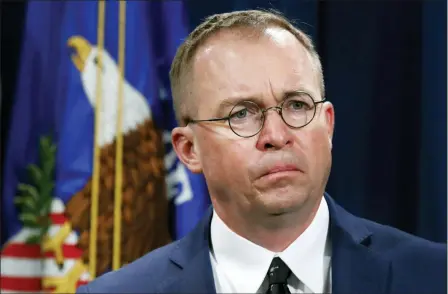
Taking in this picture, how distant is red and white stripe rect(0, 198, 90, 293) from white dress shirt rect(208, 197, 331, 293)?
471 mm

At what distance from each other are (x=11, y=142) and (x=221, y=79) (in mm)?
683

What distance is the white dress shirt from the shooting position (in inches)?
33.3

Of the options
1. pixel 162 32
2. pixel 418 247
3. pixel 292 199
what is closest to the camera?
pixel 292 199

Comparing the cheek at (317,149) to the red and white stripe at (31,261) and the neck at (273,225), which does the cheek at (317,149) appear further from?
the red and white stripe at (31,261)

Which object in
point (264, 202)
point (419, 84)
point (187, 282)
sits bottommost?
point (187, 282)

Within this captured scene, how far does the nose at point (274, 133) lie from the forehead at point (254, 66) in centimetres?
3

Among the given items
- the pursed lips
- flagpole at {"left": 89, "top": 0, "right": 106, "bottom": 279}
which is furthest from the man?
flagpole at {"left": 89, "top": 0, "right": 106, "bottom": 279}

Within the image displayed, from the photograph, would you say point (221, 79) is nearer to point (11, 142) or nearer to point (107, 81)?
point (107, 81)

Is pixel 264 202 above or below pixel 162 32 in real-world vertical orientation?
below

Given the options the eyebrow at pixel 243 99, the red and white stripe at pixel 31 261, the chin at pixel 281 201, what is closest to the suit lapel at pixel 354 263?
the chin at pixel 281 201

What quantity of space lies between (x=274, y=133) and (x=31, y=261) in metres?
0.79

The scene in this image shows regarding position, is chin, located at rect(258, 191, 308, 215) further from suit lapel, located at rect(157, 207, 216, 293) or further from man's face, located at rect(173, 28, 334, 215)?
suit lapel, located at rect(157, 207, 216, 293)

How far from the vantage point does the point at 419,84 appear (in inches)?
35.5

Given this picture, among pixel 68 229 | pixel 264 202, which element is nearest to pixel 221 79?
pixel 264 202
